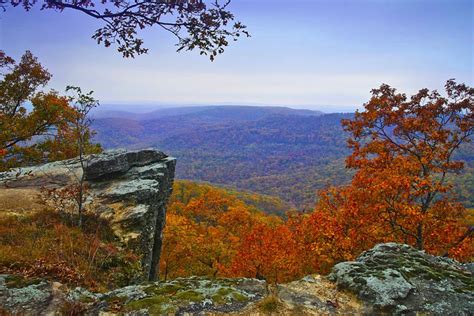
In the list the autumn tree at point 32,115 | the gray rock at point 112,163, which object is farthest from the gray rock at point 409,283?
the autumn tree at point 32,115

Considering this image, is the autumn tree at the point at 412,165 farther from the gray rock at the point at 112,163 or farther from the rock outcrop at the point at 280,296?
the gray rock at the point at 112,163

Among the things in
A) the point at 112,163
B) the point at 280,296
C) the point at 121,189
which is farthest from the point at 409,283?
the point at 112,163

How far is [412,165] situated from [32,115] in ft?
101

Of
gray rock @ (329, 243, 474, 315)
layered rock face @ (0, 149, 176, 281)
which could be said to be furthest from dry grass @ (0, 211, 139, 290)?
gray rock @ (329, 243, 474, 315)

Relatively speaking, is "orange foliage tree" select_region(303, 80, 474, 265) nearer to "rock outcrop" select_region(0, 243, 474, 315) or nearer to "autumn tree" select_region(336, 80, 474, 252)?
"autumn tree" select_region(336, 80, 474, 252)

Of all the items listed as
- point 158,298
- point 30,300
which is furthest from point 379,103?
point 30,300

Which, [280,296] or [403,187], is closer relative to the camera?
[280,296]

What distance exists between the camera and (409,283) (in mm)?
6812

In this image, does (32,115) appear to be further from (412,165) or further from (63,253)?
(412,165)

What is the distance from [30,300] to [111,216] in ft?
25.7

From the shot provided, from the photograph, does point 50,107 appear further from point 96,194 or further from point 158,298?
point 158,298

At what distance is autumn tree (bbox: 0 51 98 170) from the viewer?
26734 mm

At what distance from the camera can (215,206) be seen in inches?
2126

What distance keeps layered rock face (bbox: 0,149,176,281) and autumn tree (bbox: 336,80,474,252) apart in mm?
11785
